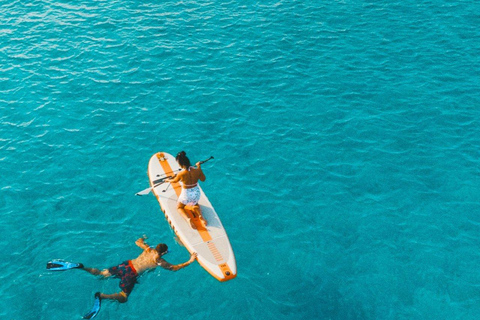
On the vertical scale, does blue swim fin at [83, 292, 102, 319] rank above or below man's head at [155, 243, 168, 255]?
below

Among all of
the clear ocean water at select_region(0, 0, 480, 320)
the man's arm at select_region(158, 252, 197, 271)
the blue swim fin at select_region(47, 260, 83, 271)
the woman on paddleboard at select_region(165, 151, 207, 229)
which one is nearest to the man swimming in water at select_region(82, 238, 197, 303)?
the man's arm at select_region(158, 252, 197, 271)

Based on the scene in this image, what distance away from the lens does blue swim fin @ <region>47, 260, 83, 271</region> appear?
16.1 meters

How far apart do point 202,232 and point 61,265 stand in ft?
17.6

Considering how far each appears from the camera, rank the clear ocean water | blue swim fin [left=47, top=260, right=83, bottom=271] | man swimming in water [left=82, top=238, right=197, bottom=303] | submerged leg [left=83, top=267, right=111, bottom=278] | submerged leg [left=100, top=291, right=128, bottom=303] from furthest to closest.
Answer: the clear ocean water
submerged leg [left=83, top=267, right=111, bottom=278]
blue swim fin [left=47, top=260, right=83, bottom=271]
man swimming in water [left=82, top=238, right=197, bottom=303]
submerged leg [left=100, top=291, right=128, bottom=303]

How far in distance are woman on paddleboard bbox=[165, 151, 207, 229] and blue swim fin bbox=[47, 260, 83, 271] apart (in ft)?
14.4

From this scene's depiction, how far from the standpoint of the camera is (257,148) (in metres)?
22.4

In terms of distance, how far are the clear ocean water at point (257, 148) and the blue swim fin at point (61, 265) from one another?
2.08ft

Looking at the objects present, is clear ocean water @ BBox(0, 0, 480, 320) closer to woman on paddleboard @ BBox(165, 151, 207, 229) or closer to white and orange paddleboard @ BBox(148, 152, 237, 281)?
white and orange paddleboard @ BBox(148, 152, 237, 281)

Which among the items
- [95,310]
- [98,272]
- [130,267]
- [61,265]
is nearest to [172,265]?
[130,267]

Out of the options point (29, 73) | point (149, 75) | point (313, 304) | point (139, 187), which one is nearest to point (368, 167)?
point (313, 304)

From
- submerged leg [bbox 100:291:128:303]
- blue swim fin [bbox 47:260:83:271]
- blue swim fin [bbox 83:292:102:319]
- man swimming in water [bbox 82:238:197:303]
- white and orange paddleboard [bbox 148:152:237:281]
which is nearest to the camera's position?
blue swim fin [bbox 83:292:102:319]

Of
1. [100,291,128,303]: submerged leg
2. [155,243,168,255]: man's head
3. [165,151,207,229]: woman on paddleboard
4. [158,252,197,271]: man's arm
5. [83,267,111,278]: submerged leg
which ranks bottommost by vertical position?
[100,291,128,303]: submerged leg

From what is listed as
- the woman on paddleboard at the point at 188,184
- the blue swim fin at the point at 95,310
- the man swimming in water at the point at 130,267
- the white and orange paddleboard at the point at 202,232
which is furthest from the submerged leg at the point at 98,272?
the woman on paddleboard at the point at 188,184

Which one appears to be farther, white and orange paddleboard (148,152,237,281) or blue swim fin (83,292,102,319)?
white and orange paddleboard (148,152,237,281)
